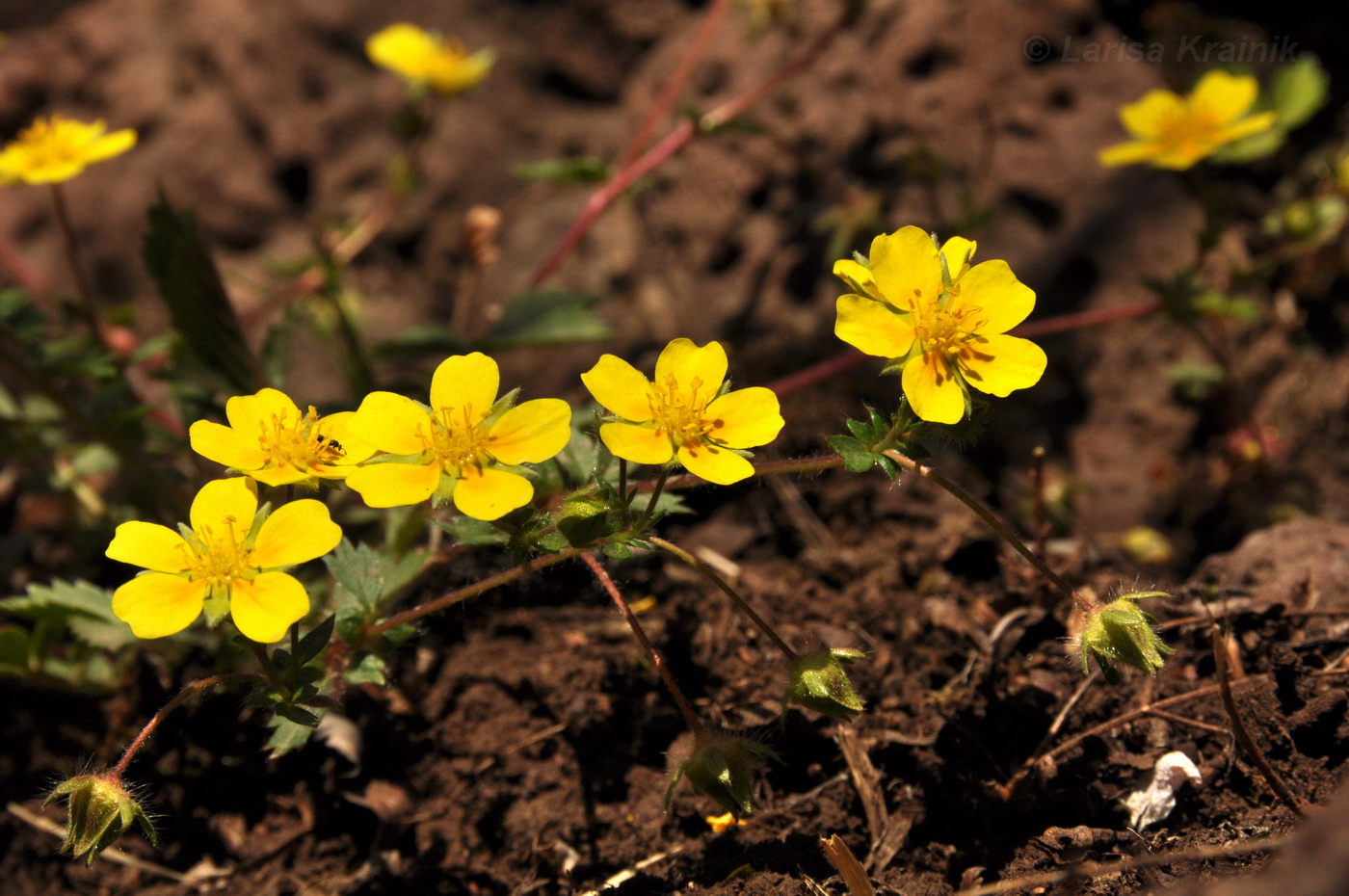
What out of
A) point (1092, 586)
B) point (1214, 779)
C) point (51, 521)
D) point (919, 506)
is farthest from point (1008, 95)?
point (51, 521)

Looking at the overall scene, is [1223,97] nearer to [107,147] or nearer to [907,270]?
[907,270]

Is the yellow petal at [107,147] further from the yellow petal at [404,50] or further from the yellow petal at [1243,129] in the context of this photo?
the yellow petal at [1243,129]

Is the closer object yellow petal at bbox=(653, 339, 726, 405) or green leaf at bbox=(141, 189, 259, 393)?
yellow petal at bbox=(653, 339, 726, 405)

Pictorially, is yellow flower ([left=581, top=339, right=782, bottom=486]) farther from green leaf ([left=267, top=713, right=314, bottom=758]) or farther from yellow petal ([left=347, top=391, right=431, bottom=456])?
green leaf ([left=267, top=713, right=314, bottom=758])

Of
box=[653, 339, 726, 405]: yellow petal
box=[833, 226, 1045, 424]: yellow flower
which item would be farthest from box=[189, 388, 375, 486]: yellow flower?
box=[833, 226, 1045, 424]: yellow flower

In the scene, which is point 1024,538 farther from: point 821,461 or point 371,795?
point 371,795

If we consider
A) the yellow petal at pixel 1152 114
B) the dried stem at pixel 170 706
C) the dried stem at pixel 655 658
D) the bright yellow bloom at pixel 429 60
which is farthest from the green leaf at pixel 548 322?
the yellow petal at pixel 1152 114

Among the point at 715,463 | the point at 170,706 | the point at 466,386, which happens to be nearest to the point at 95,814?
the point at 170,706
